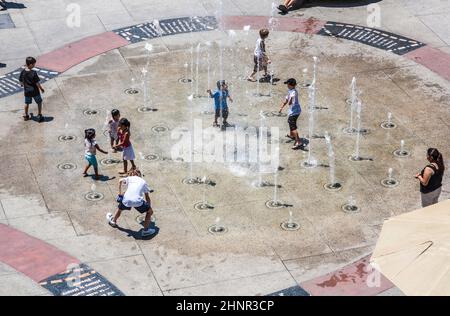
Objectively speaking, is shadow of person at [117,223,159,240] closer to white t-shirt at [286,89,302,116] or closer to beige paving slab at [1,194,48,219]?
beige paving slab at [1,194,48,219]

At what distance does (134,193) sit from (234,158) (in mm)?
3440

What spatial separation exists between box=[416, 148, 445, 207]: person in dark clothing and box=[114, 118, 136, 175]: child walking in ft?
17.6

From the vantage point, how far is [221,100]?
19109mm

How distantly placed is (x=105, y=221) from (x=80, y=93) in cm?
553

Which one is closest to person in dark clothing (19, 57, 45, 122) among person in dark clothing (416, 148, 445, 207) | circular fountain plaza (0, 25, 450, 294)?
circular fountain plaza (0, 25, 450, 294)

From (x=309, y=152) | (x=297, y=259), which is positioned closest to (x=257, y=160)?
(x=309, y=152)

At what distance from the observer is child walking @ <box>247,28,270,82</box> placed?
21.6 m

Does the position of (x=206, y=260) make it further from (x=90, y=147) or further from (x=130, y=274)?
(x=90, y=147)

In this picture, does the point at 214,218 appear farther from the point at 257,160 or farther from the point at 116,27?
the point at 116,27

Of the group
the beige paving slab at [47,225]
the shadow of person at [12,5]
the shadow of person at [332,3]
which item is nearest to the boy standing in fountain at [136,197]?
the beige paving slab at [47,225]

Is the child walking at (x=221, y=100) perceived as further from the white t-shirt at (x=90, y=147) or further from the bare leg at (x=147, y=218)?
the bare leg at (x=147, y=218)

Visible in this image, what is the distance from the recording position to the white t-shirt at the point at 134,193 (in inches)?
612

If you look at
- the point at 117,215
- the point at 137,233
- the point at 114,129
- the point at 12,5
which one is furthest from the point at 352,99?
the point at 12,5
